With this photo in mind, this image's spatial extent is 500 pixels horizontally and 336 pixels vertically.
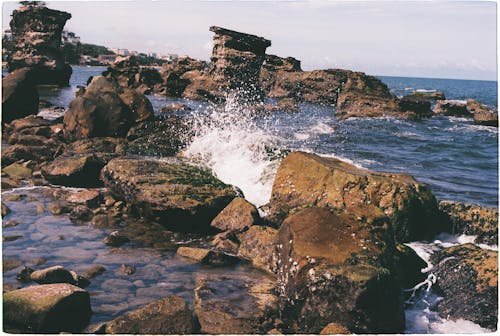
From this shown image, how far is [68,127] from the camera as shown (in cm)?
1554

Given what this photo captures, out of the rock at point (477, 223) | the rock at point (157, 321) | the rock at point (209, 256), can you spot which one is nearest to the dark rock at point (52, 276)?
the rock at point (157, 321)

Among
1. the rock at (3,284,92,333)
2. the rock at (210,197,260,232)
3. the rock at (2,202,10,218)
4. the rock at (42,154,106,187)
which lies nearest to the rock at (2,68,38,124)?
the rock at (42,154,106,187)

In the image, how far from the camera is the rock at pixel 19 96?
19078mm

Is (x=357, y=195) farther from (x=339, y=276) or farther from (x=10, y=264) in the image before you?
(x=10, y=264)

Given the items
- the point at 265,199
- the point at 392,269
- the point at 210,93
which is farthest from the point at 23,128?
the point at 210,93

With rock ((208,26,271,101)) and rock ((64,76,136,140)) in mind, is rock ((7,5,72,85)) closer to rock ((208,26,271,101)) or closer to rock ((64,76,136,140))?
rock ((208,26,271,101))

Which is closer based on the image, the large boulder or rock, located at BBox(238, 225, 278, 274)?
rock, located at BBox(238, 225, 278, 274)

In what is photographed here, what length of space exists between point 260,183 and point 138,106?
25.2 ft

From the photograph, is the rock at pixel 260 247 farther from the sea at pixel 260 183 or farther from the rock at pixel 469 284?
the rock at pixel 469 284

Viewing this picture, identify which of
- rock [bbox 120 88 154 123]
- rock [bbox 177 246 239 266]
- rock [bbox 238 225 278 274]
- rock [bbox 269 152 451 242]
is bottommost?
rock [bbox 177 246 239 266]

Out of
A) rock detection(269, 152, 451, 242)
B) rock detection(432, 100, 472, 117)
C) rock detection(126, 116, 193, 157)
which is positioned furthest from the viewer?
rock detection(432, 100, 472, 117)

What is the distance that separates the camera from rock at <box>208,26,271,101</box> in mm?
57281

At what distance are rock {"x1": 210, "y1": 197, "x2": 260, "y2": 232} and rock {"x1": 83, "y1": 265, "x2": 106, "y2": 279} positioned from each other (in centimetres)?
254

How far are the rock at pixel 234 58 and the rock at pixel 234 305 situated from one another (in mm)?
50257
